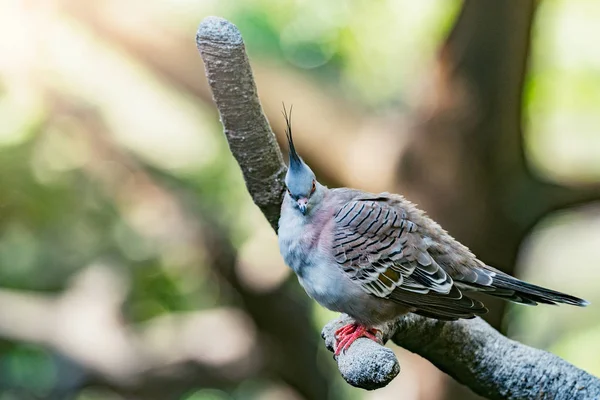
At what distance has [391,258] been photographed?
1.47 metres

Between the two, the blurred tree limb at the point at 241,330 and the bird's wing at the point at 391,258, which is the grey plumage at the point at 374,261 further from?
the blurred tree limb at the point at 241,330

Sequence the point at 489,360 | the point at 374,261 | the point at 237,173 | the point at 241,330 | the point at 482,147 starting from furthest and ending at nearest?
the point at 237,173 < the point at 241,330 < the point at 482,147 < the point at 489,360 < the point at 374,261

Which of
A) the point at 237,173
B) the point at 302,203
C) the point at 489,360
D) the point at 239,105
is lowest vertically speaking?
the point at 237,173

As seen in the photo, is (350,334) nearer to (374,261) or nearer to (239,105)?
(374,261)

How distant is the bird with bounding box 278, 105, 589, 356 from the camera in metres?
1.43

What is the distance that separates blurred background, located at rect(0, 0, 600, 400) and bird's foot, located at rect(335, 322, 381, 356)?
106cm

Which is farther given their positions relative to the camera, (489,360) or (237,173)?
(237,173)

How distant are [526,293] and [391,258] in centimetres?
28

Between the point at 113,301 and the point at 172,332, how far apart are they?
0.28 meters

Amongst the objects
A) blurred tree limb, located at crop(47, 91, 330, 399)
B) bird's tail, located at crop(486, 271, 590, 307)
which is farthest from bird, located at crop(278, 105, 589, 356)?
blurred tree limb, located at crop(47, 91, 330, 399)

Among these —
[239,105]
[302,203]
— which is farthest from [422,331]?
[239,105]

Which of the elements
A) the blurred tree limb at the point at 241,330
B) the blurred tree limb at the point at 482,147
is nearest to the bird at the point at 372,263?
the blurred tree limb at the point at 482,147

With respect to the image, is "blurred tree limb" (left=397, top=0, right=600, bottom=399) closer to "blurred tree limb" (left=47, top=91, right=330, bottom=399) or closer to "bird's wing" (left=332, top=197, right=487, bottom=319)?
"blurred tree limb" (left=47, top=91, right=330, bottom=399)

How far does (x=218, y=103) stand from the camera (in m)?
1.34
